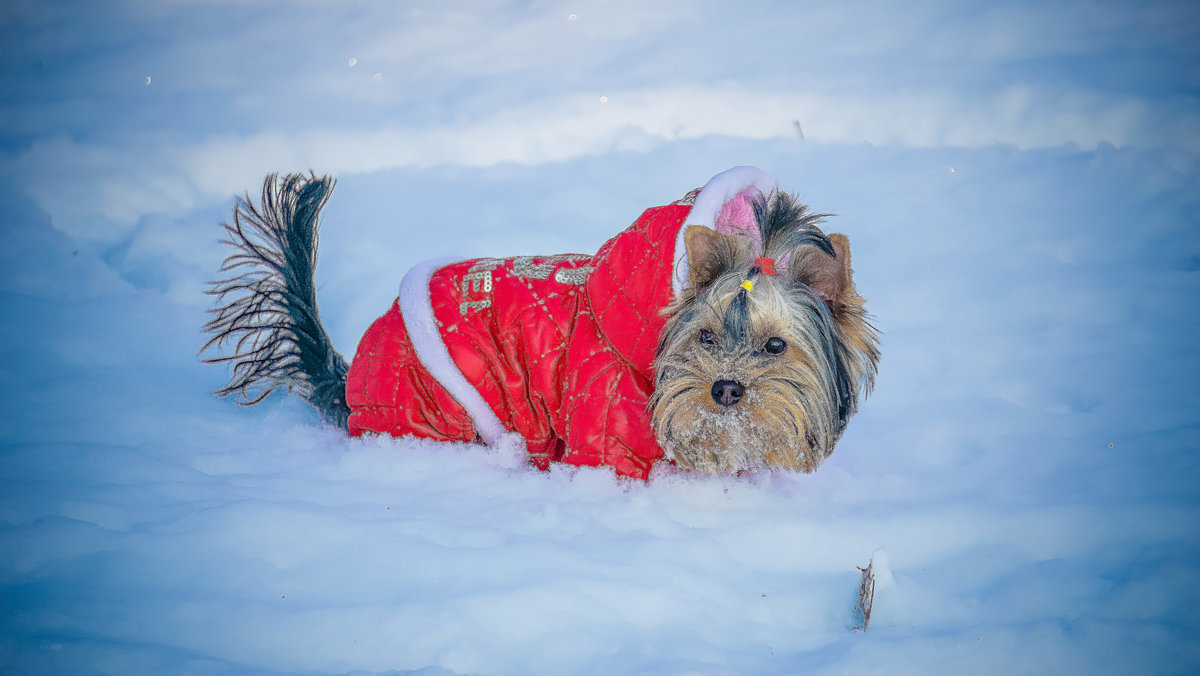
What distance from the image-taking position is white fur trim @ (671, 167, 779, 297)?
2.90 meters

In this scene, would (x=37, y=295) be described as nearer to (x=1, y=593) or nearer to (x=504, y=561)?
(x=1, y=593)

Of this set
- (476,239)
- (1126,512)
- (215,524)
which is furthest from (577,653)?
(476,239)

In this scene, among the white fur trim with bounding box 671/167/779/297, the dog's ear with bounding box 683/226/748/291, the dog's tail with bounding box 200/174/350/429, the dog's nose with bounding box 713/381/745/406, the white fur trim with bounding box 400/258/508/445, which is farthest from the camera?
the dog's tail with bounding box 200/174/350/429

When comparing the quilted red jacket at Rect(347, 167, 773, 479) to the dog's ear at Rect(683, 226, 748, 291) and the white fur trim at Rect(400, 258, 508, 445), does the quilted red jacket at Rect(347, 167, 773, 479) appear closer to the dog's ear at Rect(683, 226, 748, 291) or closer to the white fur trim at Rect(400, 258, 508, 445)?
the white fur trim at Rect(400, 258, 508, 445)

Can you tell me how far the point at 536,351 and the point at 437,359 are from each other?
47 centimetres

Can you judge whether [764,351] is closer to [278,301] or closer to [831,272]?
[831,272]

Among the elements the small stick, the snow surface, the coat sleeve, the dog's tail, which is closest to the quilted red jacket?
the coat sleeve

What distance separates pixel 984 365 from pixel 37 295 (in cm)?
635

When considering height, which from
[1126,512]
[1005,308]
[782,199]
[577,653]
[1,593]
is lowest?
[1,593]

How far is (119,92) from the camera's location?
20.2ft

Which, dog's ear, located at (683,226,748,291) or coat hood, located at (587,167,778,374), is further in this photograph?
coat hood, located at (587,167,778,374)

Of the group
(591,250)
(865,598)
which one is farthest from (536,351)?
(591,250)

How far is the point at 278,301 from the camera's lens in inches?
157

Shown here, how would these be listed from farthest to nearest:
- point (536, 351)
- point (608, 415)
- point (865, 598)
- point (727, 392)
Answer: point (536, 351) < point (608, 415) < point (727, 392) < point (865, 598)
